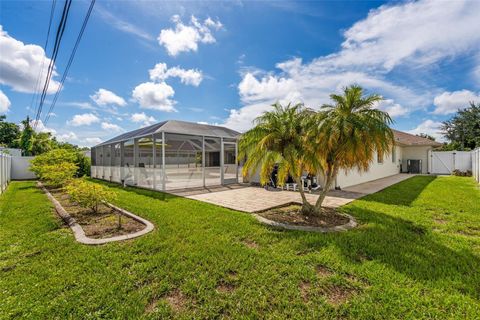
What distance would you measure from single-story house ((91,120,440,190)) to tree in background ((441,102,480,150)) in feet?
48.0

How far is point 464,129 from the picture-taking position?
29.3 metres

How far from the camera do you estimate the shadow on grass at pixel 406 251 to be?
3.02 meters

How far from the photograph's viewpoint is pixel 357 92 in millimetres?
5258

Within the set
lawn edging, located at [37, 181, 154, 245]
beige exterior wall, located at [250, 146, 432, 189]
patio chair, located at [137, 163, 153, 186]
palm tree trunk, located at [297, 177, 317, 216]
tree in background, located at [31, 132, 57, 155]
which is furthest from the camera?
tree in background, located at [31, 132, 57, 155]

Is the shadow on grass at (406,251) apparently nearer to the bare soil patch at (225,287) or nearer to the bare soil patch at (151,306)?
the bare soil patch at (225,287)

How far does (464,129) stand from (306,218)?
1487 inches

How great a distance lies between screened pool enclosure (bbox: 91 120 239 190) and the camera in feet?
36.5

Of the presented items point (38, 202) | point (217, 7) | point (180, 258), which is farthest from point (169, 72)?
point (180, 258)

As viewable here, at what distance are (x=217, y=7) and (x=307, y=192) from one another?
328 inches

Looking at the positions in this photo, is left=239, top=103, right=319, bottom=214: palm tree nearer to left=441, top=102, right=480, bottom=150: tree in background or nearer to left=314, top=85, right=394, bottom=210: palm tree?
left=314, top=85, right=394, bottom=210: palm tree

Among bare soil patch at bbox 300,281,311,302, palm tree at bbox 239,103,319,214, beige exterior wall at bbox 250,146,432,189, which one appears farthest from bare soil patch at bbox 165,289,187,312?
beige exterior wall at bbox 250,146,432,189

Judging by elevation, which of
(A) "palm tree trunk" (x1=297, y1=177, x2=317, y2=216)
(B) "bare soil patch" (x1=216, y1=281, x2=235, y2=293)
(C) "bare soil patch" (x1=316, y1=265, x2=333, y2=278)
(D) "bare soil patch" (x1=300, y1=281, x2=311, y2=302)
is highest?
(A) "palm tree trunk" (x1=297, y1=177, x2=317, y2=216)

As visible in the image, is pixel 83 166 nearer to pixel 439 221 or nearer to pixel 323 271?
pixel 323 271

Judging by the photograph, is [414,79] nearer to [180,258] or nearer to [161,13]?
[161,13]
